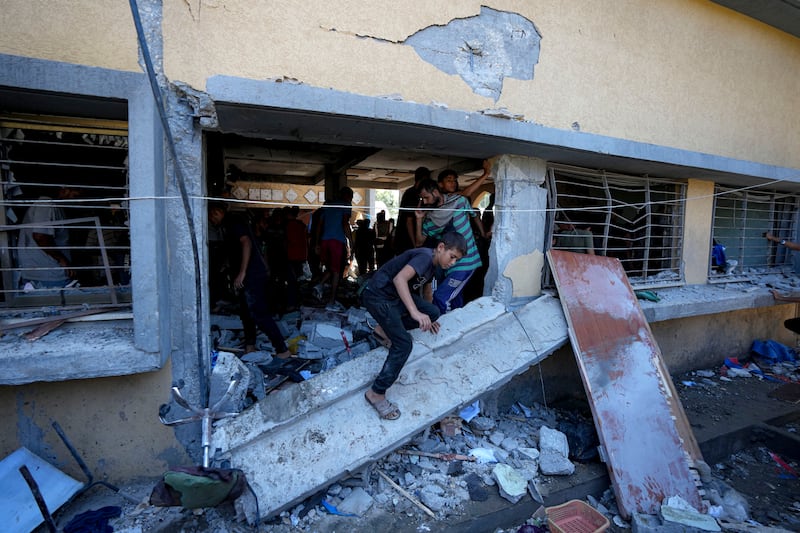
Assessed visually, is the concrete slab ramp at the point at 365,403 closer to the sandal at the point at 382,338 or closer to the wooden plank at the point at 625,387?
the sandal at the point at 382,338

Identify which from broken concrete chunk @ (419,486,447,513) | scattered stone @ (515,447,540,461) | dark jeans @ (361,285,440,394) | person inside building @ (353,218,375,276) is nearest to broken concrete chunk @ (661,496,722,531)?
scattered stone @ (515,447,540,461)

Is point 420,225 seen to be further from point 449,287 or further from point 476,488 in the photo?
point 476,488

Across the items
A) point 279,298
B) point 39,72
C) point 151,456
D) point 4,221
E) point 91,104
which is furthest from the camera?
point 279,298

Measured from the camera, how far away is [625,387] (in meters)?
3.83

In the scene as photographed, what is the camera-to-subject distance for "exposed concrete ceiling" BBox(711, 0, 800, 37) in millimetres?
4895

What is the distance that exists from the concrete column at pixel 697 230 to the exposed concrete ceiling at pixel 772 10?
2.12 meters

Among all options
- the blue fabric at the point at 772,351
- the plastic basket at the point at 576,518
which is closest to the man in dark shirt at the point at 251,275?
the plastic basket at the point at 576,518

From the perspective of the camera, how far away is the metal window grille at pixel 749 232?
20.9 ft

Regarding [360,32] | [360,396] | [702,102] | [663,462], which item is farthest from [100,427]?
[702,102]

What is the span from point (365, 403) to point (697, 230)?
17.9 feet

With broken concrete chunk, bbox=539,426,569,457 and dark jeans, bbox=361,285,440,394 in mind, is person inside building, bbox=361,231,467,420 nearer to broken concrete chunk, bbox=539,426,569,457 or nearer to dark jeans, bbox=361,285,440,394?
dark jeans, bbox=361,285,440,394

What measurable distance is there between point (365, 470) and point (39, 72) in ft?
11.1

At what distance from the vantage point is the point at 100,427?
2912 mm

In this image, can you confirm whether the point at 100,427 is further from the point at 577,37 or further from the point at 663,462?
the point at 577,37
